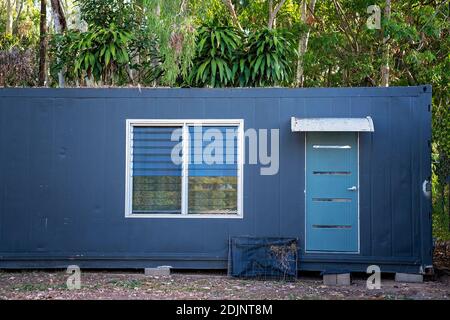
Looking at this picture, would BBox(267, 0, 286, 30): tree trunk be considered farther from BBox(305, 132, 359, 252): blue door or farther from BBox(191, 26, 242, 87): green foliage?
BBox(305, 132, 359, 252): blue door

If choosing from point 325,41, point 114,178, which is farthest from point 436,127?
point 114,178

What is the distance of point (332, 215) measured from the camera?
8.52 meters

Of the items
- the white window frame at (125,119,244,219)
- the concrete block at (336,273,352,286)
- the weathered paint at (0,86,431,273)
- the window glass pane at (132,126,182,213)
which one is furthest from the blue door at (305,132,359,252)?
the window glass pane at (132,126,182,213)

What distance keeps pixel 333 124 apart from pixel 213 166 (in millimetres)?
1659

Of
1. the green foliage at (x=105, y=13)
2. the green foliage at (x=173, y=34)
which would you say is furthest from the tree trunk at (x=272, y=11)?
the green foliage at (x=173, y=34)

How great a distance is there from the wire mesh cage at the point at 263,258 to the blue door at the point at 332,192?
30 cm

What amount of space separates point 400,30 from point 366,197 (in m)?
6.24

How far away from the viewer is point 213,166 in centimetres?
870

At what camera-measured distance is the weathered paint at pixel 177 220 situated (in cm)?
846

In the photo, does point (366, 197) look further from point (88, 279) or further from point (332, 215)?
point (88, 279)

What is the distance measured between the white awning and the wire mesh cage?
147 cm

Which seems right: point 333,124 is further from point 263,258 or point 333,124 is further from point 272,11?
point 272,11

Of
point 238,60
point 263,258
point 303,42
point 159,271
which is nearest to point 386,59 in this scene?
point 303,42

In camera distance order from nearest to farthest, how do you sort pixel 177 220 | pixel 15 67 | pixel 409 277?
1. pixel 409 277
2. pixel 177 220
3. pixel 15 67
